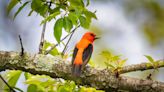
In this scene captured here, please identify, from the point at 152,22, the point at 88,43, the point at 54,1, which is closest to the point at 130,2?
the point at 152,22

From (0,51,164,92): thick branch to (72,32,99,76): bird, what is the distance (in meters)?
0.05

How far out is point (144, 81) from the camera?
3.08 metres

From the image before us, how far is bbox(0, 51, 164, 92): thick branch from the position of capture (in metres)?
3.07

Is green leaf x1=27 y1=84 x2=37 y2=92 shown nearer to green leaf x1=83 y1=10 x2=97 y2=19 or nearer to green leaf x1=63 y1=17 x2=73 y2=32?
green leaf x1=63 y1=17 x2=73 y2=32

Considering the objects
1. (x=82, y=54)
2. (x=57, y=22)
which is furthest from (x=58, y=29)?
(x=82, y=54)

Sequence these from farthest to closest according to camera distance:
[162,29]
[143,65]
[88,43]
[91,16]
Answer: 1. [162,29]
2. [88,43]
3. [91,16]
4. [143,65]

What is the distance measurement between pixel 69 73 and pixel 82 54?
0.66 metres

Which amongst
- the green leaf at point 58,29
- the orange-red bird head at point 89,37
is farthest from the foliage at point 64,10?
the orange-red bird head at point 89,37

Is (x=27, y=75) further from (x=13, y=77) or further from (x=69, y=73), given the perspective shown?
(x=69, y=73)

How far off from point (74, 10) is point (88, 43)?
3.35 feet

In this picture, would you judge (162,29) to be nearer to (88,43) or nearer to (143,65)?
(88,43)

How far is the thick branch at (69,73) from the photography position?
→ 3.07 metres

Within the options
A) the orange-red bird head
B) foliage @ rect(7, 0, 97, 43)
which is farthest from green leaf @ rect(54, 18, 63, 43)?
the orange-red bird head

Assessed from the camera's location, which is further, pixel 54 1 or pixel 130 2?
pixel 130 2
